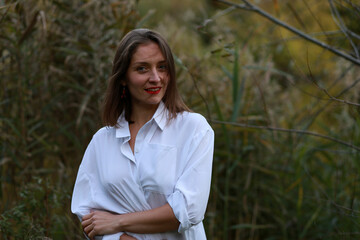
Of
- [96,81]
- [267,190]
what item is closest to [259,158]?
[267,190]

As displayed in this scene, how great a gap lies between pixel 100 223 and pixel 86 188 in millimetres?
246

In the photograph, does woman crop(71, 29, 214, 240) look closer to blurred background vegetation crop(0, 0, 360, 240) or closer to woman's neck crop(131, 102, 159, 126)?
woman's neck crop(131, 102, 159, 126)

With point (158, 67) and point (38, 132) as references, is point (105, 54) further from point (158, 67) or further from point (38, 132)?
point (158, 67)

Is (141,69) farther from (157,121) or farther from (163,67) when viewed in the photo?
(157,121)

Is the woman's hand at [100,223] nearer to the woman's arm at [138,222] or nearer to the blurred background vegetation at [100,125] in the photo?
the woman's arm at [138,222]

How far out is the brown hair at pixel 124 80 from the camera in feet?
6.80

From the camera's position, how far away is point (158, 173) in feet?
6.34

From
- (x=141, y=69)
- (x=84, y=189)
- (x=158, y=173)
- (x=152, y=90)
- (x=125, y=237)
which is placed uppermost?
(x=141, y=69)

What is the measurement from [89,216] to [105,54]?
190cm

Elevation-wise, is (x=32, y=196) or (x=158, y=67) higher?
(x=158, y=67)

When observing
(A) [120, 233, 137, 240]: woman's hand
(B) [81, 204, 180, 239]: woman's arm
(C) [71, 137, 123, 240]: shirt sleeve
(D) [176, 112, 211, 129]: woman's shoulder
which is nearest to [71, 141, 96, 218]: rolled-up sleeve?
(C) [71, 137, 123, 240]: shirt sleeve

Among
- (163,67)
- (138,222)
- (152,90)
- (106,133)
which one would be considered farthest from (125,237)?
(163,67)

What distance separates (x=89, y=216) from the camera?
2.06 metres

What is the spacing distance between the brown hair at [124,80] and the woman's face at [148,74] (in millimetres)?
23
